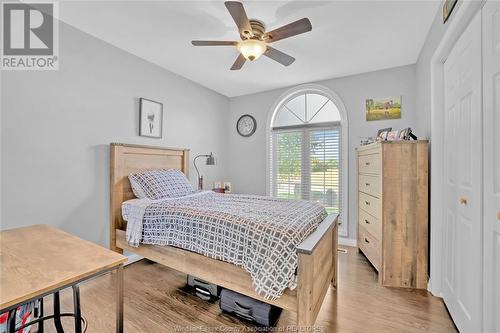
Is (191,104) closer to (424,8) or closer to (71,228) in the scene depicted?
(71,228)

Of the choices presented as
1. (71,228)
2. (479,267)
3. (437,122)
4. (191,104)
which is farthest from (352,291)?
(191,104)

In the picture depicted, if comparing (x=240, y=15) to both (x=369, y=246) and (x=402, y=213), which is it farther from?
(x=369, y=246)

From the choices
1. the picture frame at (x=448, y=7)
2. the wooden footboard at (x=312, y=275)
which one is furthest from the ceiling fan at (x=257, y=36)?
the wooden footboard at (x=312, y=275)

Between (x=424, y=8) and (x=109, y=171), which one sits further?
(x=109, y=171)

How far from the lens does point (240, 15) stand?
65.3 inches

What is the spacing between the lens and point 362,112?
3361mm

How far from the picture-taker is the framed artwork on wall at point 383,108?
3127mm

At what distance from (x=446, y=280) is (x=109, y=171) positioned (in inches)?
133

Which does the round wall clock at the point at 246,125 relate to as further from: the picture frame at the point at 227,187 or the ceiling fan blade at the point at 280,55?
the ceiling fan blade at the point at 280,55

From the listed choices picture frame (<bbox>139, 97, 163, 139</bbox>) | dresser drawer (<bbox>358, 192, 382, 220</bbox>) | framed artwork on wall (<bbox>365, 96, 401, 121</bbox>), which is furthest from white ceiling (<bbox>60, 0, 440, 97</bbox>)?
dresser drawer (<bbox>358, 192, 382, 220</bbox>)

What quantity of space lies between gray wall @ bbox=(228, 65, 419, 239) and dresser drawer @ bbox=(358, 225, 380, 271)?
0.42 m

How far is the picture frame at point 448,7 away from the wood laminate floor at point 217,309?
7.58 feet

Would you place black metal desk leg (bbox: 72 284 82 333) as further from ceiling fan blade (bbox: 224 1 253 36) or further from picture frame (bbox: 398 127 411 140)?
picture frame (bbox: 398 127 411 140)

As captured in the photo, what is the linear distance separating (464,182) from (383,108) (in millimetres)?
1911
